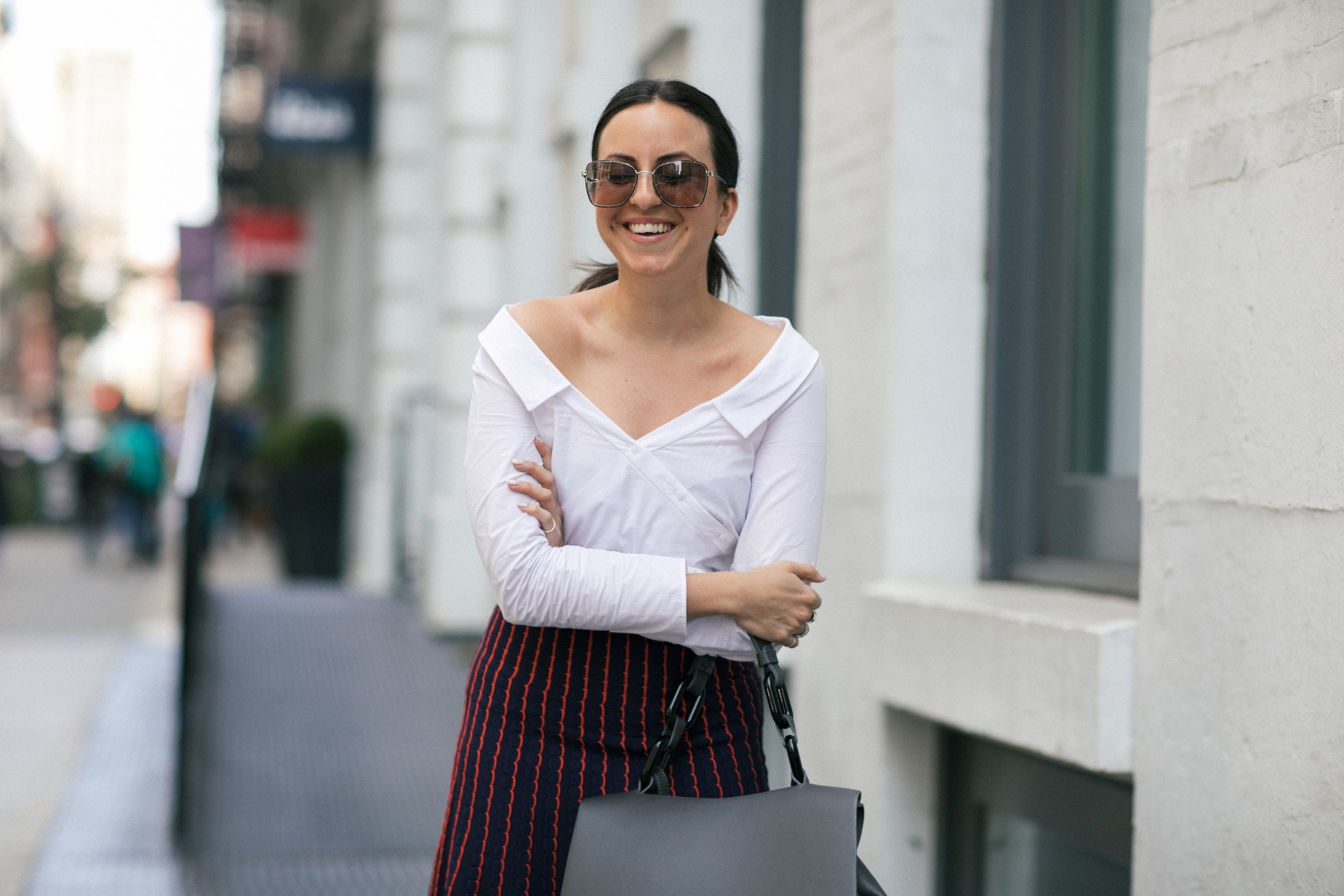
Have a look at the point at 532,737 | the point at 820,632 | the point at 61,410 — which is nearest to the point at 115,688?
the point at 820,632

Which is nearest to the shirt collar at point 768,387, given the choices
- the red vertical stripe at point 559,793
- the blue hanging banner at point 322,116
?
the red vertical stripe at point 559,793

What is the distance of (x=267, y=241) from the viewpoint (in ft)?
60.5

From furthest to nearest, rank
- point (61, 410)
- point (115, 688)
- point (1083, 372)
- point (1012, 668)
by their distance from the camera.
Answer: point (61, 410)
point (115, 688)
point (1083, 372)
point (1012, 668)

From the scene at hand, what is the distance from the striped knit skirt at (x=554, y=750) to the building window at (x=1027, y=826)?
4.77ft

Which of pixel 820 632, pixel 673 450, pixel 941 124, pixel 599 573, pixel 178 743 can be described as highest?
pixel 941 124

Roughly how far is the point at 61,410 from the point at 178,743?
1442 inches

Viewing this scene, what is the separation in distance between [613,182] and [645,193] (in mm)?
65

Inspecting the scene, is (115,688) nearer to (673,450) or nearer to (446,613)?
(446,613)

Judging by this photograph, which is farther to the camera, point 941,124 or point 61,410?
point 61,410

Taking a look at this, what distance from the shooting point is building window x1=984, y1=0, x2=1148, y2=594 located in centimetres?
345

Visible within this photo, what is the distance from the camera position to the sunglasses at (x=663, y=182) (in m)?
2.10

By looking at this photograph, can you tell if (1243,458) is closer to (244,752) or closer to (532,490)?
(532,490)

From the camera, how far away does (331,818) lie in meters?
5.39

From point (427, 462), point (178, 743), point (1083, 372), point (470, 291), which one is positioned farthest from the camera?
point (427, 462)
